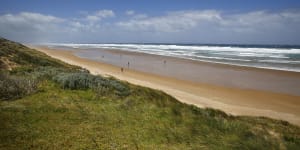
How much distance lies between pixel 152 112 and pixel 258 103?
10815 mm

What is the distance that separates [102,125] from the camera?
22.1 ft

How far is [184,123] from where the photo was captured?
7.61m

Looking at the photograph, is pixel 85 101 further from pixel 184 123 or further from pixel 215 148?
pixel 215 148

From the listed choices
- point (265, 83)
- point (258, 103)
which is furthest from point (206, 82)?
point (258, 103)

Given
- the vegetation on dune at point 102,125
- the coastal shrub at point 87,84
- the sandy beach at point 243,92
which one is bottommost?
the sandy beach at point 243,92

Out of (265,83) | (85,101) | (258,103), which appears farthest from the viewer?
(265,83)

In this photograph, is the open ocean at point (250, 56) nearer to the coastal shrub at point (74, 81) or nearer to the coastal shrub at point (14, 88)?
the coastal shrub at point (74, 81)

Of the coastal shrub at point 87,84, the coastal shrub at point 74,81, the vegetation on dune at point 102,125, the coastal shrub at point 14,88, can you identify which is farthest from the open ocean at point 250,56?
the coastal shrub at point 14,88

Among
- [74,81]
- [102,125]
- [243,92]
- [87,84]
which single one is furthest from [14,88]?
[243,92]

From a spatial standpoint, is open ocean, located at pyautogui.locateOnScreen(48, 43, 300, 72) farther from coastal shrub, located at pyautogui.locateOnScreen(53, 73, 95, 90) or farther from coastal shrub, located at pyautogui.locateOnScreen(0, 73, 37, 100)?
coastal shrub, located at pyautogui.locateOnScreen(0, 73, 37, 100)

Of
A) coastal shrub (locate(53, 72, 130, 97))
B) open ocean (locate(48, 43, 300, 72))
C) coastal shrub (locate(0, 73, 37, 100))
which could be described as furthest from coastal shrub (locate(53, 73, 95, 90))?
open ocean (locate(48, 43, 300, 72))

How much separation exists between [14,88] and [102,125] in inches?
157

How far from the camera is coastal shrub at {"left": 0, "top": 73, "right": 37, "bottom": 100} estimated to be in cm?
831

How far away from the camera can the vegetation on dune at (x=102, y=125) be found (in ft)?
19.1
